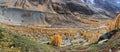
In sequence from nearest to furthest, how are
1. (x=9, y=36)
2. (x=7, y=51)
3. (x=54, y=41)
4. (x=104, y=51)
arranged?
(x=7, y=51) < (x=9, y=36) < (x=104, y=51) < (x=54, y=41)

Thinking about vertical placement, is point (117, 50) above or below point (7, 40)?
below

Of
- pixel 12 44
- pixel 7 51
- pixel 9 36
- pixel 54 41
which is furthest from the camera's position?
pixel 54 41

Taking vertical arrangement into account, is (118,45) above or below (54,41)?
above

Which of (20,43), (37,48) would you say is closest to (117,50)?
(37,48)

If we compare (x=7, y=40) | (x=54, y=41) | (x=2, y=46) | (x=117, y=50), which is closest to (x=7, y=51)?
(x=2, y=46)

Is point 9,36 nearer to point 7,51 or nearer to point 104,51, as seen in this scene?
point 7,51

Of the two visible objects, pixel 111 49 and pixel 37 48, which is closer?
pixel 37 48

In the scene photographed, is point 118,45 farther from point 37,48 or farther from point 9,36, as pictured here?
point 9,36

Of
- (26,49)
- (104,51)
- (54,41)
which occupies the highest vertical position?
(26,49)

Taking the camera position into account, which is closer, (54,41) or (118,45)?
(118,45)
